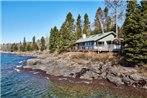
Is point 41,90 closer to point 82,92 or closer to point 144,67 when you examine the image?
point 82,92

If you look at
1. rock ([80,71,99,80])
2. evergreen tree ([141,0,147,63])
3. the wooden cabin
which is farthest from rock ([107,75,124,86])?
the wooden cabin

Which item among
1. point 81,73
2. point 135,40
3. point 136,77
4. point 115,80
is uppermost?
point 135,40

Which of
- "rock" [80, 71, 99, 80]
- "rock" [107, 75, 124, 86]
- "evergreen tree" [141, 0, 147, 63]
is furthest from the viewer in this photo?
"rock" [80, 71, 99, 80]

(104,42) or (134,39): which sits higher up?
(104,42)

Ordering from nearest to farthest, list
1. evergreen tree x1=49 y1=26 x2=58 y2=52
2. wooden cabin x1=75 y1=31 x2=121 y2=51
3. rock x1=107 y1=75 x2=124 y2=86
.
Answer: rock x1=107 y1=75 x2=124 y2=86
wooden cabin x1=75 y1=31 x2=121 y2=51
evergreen tree x1=49 y1=26 x2=58 y2=52

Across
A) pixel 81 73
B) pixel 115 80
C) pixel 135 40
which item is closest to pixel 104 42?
pixel 81 73

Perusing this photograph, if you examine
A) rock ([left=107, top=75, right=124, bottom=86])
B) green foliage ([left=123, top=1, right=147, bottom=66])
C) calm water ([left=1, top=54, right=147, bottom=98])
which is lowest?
calm water ([left=1, top=54, right=147, bottom=98])

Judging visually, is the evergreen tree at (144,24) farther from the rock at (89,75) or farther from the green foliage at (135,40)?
the rock at (89,75)

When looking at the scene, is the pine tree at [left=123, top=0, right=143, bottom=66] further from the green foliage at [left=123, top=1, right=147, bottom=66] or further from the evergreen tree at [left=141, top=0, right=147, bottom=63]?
the evergreen tree at [left=141, top=0, right=147, bottom=63]

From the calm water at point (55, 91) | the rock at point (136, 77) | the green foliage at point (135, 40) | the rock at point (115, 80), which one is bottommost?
the calm water at point (55, 91)

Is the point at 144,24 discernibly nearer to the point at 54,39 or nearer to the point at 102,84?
the point at 102,84

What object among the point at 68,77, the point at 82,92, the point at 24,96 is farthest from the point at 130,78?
the point at 24,96

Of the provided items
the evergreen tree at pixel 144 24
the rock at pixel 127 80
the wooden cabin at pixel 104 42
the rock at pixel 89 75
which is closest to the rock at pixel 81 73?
the rock at pixel 89 75

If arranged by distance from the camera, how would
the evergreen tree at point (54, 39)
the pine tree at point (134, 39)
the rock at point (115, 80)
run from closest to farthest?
the rock at point (115, 80)
the pine tree at point (134, 39)
the evergreen tree at point (54, 39)
